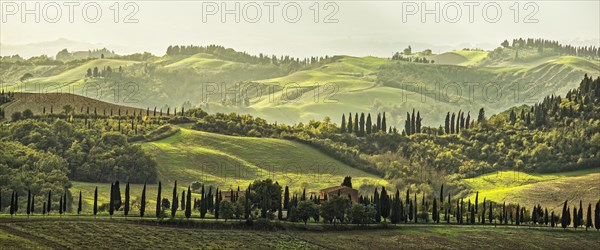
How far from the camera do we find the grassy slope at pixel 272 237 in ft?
403

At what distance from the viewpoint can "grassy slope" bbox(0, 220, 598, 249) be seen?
403 ft

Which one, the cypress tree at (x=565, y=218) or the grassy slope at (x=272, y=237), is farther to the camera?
the cypress tree at (x=565, y=218)

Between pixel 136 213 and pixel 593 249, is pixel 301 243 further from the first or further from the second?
pixel 593 249

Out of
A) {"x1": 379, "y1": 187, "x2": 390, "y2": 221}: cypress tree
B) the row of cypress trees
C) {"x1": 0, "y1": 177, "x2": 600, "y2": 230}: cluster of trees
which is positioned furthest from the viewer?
{"x1": 379, "y1": 187, "x2": 390, "y2": 221}: cypress tree

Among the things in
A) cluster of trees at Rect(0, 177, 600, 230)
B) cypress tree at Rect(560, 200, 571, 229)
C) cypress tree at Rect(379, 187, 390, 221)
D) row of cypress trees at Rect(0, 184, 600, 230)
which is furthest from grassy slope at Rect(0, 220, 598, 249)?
cypress tree at Rect(379, 187, 390, 221)

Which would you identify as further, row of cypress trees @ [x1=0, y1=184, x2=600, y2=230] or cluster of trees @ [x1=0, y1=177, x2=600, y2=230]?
row of cypress trees @ [x1=0, y1=184, x2=600, y2=230]

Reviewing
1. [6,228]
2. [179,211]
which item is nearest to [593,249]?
[179,211]

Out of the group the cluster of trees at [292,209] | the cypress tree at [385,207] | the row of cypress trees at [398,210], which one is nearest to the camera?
the cluster of trees at [292,209]

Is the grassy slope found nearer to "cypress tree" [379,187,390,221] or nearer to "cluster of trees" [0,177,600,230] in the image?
"cluster of trees" [0,177,600,230]

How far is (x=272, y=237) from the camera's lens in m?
141

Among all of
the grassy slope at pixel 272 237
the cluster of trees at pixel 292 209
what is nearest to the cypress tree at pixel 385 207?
the cluster of trees at pixel 292 209

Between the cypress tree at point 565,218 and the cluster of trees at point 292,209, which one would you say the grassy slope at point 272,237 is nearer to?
the cypress tree at point 565,218

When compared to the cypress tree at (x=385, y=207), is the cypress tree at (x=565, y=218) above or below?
below

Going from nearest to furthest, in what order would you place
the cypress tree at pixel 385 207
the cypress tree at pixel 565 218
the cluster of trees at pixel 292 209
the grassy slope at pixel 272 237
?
the grassy slope at pixel 272 237, the cluster of trees at pixel 292 209, the cypress tree at pixel 385 207, the cypress tree at pixel 565 218
